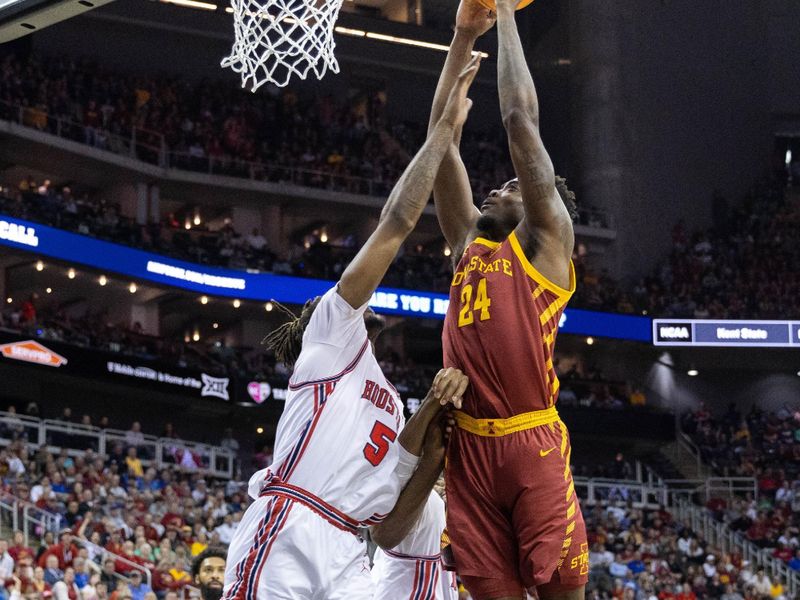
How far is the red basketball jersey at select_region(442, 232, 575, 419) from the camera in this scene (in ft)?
15.4

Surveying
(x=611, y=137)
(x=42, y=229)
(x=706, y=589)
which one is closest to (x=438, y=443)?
(x=706, y=589)

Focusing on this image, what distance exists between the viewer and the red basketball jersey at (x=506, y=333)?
4.69 meters

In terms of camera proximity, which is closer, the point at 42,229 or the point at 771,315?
the point at 42,229

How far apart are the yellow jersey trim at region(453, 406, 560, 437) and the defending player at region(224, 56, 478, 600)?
0.58 ft

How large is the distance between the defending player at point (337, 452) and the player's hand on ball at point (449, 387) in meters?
0.19

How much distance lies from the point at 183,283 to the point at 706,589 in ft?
44.1

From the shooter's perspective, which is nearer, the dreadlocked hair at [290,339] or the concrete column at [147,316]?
the dreadlocked hair at [290,339]

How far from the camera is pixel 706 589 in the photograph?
21.8 metres

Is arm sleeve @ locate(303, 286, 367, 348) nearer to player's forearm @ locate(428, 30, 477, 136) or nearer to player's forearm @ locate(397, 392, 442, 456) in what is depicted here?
player's forearm @ locate(397, 392, 442, 456)

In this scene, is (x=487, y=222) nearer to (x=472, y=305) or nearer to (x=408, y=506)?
(x=472, y=305)

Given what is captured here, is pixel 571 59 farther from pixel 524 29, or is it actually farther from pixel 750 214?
pixel 750 214

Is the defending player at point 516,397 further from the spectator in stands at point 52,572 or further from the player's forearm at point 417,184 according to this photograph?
the spectator in stands at point 52,572

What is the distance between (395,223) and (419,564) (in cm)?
201

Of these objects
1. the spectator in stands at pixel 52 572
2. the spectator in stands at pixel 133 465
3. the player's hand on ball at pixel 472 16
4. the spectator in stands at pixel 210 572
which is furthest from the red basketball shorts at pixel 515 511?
the spectator in stands at pixel 133 465
